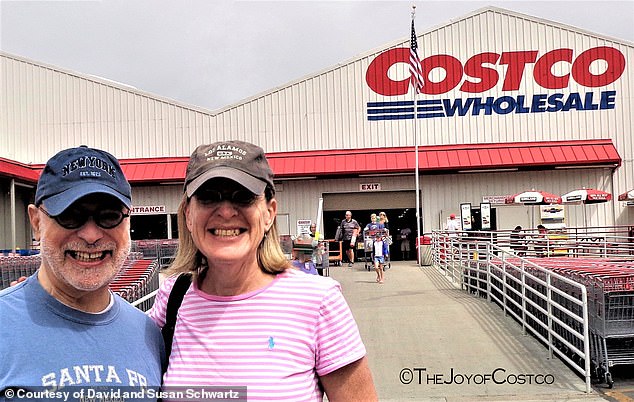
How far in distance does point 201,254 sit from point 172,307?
0.25 m

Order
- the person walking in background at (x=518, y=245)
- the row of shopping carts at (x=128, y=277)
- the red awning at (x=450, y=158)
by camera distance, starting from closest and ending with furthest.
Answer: the row of shopping carts at (x=128, y=277) < the person walking in background at (x=518, y=245) < the red awning at (x=450, y=158)

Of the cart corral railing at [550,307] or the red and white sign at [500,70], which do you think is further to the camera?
the red and white sign at [500,70]

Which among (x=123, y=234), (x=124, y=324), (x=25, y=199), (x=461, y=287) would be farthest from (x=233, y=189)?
(x=25, y=199)

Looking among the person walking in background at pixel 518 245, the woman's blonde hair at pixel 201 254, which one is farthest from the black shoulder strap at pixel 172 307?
the person walking in background at pixel 518 245

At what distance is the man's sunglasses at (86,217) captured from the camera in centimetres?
213

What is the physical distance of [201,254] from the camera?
102 inches

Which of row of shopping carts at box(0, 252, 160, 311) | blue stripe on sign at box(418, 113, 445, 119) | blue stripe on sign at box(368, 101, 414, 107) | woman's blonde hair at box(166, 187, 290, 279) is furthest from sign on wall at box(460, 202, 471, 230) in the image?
woman's blonde hair at box(166, 187, 290, 279)

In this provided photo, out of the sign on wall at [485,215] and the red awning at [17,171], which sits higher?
the red awning at [17,171]

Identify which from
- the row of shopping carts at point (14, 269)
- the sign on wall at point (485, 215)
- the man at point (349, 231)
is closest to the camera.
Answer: the row of shopping carts at point (14, 269)

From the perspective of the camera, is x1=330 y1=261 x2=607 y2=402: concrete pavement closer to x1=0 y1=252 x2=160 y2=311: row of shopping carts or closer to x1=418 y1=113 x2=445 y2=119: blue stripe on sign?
x1=0 y1=252 x2=160 y2=311: row of shopping carts

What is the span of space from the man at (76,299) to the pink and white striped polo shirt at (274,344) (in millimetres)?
169

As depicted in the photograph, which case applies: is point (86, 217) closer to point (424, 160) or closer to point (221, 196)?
point (221, 196)

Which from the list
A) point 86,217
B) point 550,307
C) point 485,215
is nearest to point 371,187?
point 485,215

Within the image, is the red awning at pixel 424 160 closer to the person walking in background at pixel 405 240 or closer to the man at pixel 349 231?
the person walking in background at pixel 405 240
